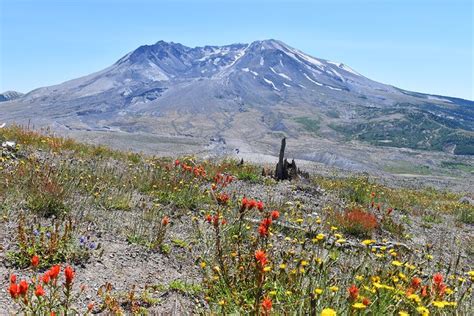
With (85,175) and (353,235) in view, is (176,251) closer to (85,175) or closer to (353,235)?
(85,175)

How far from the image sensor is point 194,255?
6.37 meters

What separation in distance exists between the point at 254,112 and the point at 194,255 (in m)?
122

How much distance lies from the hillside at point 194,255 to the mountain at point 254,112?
183 ft

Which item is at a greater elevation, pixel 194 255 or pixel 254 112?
pixel 254 112

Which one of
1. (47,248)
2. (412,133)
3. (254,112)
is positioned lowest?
(47,248)

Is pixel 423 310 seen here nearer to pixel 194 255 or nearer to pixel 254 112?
pixel 194 255

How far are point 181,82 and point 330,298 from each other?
181m

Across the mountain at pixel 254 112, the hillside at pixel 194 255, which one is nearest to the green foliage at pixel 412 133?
the mountain at pixel 254 112

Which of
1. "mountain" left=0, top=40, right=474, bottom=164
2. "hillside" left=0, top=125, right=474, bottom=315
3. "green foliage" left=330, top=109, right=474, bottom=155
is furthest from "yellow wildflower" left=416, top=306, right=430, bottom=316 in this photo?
"green foliage" left=330, top=109, right=474, bottom=155

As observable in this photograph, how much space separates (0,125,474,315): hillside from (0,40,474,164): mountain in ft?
183

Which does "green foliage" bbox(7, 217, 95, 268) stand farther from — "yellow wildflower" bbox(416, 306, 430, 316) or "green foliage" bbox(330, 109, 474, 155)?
"green foliage" bbox(330, 109, 474, 155)

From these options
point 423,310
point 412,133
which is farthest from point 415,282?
point 412,133

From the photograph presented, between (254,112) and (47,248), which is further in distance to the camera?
(254,112)

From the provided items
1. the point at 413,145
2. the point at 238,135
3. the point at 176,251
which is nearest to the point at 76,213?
the point at 176,251
